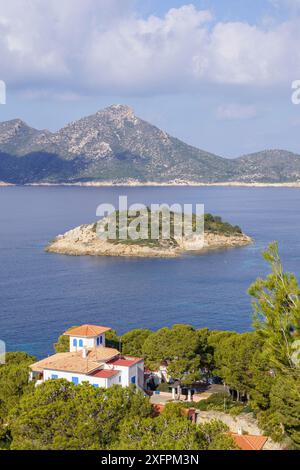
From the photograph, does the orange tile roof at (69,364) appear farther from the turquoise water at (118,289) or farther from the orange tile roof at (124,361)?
the turquoise water at (118,289)

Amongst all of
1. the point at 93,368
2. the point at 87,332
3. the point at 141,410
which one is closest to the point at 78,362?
the point at 93,368

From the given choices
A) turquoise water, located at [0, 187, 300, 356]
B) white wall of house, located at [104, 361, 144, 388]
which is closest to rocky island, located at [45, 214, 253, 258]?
turquoise water, located at [0, 187, 300, 356]

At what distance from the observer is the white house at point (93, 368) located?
936 inches

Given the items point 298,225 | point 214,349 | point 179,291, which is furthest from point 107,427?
point 298,225

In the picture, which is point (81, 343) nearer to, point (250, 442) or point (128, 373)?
point (128, 373)

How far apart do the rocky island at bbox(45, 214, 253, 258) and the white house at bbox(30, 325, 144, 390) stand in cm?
5185

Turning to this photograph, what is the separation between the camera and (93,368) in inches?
952

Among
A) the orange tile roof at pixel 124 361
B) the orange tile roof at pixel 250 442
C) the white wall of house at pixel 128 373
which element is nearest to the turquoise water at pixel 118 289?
the orange tile roof at pixel 124 361

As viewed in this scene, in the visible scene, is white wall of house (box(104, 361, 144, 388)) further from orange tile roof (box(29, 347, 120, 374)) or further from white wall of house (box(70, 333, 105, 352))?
white wall of house (box(70, 333, 105, 352))

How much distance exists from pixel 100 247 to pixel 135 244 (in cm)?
519

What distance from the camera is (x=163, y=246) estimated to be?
266 ft

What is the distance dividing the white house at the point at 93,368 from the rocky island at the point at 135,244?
51.8m

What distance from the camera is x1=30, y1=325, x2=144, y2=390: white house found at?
2377 centimetres
